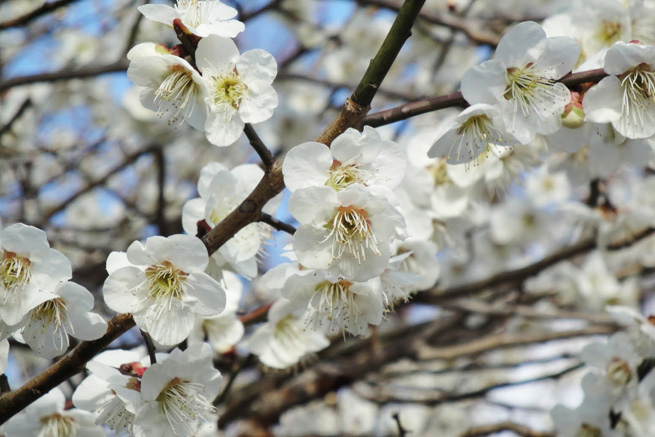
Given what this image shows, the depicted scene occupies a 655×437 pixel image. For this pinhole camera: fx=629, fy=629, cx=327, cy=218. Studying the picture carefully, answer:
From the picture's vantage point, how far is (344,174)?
127 cm

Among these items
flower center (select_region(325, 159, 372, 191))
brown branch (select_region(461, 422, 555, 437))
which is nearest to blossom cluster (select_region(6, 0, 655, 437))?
flower center (select_region(325, 159, 372, 191))

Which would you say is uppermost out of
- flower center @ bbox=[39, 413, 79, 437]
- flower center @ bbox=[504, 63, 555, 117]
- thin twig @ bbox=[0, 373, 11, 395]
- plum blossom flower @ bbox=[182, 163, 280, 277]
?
flower center @ bbox=[504, 63, 555, 117]

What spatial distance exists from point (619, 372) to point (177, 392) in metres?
1.33

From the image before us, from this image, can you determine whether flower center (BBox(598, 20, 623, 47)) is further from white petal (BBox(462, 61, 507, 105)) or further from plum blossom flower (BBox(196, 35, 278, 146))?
plum blossom flower (BBox(196, 35, 278, 146))

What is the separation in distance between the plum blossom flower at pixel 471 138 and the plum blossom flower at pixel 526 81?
0.03 metres

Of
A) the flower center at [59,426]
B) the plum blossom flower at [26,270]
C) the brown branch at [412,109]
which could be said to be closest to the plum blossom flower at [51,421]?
the flower center at [59,426]

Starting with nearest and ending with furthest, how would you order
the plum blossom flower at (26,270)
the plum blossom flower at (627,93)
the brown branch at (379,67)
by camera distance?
the brown branch at (379,67) → the plum blossom flower at (26,270) → the plum blossom flower at (627,93)

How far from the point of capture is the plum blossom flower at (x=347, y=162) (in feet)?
3.97

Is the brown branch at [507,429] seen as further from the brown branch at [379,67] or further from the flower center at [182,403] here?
the brown branch at [379,67]

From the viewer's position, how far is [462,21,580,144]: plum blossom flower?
1377mm

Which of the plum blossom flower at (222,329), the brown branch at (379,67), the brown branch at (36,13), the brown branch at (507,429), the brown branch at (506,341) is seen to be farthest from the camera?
the brown branch at (506,341)

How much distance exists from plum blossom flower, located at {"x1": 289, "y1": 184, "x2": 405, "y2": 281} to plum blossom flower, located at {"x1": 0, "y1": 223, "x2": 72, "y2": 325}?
0.51m

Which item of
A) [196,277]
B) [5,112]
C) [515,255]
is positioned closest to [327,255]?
[196,277]

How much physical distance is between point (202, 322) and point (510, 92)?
1.08m
